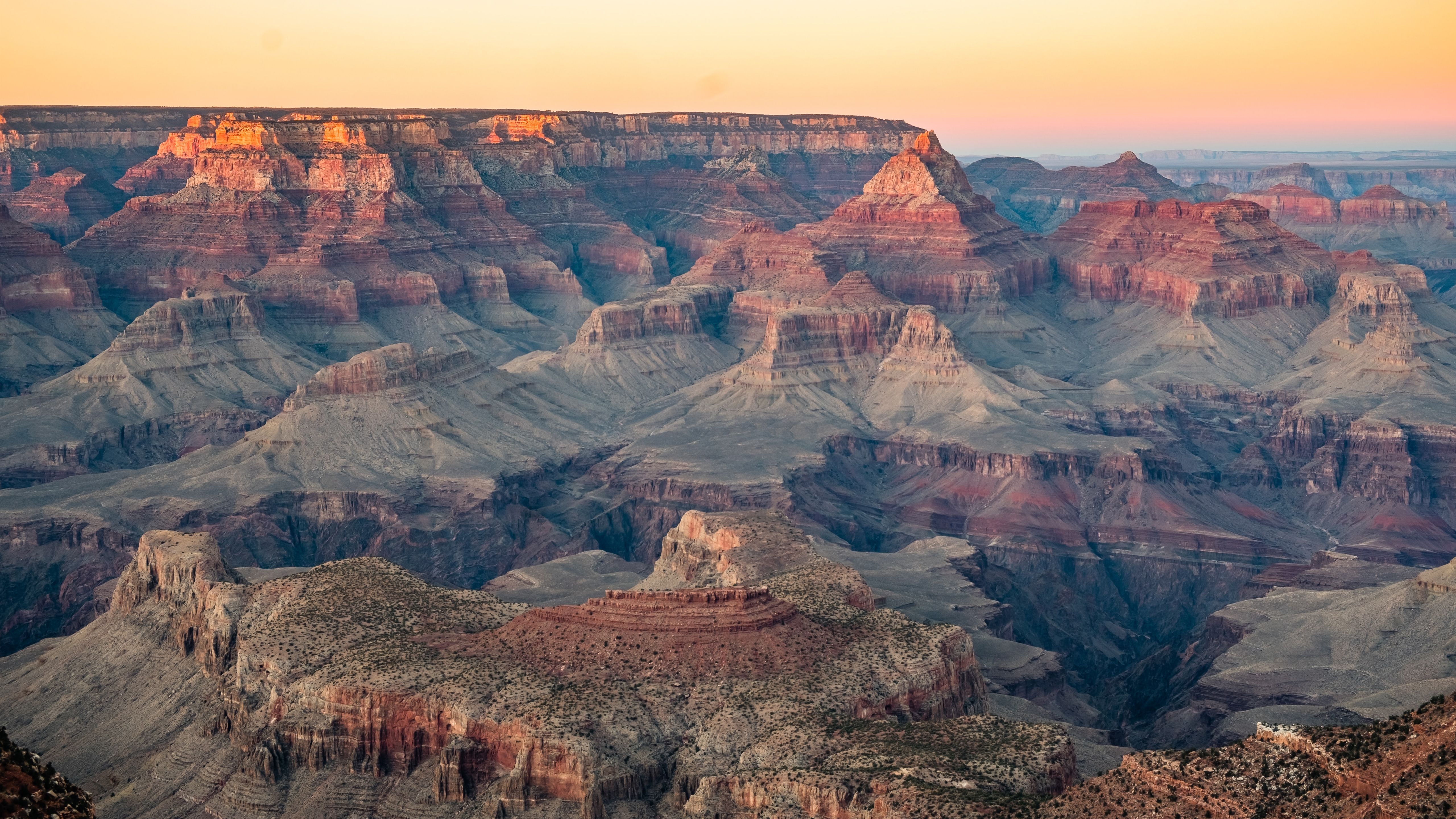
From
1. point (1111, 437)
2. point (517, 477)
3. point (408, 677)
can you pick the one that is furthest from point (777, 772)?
point (1111, 437)

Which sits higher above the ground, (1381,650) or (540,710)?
(540,710)

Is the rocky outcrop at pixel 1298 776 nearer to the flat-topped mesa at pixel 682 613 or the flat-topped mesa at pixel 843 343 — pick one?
the flat-topped mesa at pixel 682 613

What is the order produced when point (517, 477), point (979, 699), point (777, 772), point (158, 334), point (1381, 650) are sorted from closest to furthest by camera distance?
point (777, 772) < point (979, 699) < point (1381, 650) < point (517, 477) < point (158, 334)

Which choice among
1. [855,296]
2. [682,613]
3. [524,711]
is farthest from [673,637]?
[855,296]

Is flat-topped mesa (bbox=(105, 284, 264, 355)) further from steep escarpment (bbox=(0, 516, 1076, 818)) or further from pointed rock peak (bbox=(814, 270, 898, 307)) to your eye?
steep escarpment (bbox=(0, 516, 1076, 818))

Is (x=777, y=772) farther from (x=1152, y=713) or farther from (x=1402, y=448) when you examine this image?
(x=1402, y=448)

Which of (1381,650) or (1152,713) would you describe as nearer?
(1381,650)

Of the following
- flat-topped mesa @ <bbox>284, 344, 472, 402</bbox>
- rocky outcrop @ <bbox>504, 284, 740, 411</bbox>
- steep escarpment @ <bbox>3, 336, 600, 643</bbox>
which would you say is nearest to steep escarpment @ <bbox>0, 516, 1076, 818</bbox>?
steep escarpment @ <bbox>3, 336, 600, 643</bbox>
